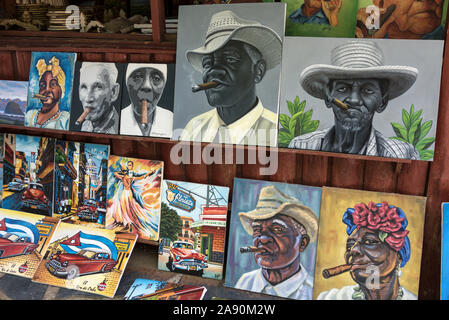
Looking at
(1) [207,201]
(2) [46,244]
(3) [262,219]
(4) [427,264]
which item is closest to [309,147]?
(3) [262,219]

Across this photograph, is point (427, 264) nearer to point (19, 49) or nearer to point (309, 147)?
point (309, 147)

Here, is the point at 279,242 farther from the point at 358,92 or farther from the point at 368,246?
the point at 358,92

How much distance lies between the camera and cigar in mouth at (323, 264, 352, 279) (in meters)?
2.13

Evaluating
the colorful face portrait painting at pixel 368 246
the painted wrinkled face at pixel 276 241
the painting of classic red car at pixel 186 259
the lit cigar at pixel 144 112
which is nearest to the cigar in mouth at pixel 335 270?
the colorful face portrait painting at pixel 368 246

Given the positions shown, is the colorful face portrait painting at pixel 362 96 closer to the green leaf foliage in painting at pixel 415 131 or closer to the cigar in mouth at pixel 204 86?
the green leaf foliage in painting at pixel 415 131

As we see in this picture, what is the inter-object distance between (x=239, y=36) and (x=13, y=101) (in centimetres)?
156

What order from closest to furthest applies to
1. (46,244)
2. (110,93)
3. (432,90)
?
1. (432,90)
2. (110,93)
3. (46,244)

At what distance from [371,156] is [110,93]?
1554 millimetres

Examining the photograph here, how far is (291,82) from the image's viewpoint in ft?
6.57

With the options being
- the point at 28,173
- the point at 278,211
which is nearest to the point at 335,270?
the point at 278,211

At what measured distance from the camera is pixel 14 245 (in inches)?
99.5

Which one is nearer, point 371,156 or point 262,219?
point 371,156

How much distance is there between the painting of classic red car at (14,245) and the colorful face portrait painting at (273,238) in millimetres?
1336

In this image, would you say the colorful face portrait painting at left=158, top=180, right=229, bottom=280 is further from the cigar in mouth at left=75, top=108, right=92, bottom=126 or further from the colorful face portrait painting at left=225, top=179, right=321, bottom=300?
the cigar in mouth at left=75, top=108, right=92, bottom=126
